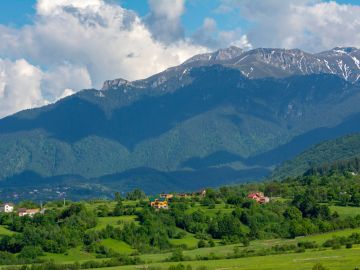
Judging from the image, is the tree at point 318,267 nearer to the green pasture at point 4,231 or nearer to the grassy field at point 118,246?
the grassy field at point 118,246

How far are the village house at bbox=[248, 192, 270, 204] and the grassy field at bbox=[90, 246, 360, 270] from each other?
63395 millimetres

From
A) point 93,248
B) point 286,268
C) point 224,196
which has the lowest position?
point 286,268

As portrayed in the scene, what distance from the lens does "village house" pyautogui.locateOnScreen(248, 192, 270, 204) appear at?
174875 millimetres

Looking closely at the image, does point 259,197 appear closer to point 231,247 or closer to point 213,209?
point 213,209

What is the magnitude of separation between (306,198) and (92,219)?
129ft

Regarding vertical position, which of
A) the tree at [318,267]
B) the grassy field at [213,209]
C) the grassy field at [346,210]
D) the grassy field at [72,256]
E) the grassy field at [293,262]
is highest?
the grassy field at [213,209]

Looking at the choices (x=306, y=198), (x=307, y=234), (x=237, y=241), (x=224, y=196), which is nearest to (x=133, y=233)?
(x=237, y=241)

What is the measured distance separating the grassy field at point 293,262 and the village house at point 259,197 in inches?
2496

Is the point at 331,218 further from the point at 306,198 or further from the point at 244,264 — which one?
the point at 244,264

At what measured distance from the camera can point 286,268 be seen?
94625 mm

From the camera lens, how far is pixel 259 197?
18288 centimetres

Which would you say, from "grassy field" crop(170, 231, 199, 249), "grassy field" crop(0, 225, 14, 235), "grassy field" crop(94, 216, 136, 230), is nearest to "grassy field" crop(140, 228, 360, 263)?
"grassy field" crop(170, 231, 199, 249)

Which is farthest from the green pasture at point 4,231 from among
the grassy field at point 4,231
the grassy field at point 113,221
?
the grassy field at point 113,221

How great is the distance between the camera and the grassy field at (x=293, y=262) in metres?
94.5
